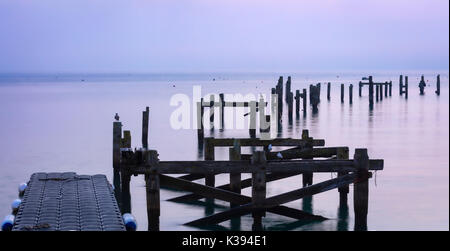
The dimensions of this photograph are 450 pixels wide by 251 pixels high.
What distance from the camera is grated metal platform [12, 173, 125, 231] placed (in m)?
12.0

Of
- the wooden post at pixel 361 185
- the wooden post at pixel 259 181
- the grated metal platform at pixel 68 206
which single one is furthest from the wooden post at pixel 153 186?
the wooden post at pixel 361 185

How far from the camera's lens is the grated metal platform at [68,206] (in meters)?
12.0

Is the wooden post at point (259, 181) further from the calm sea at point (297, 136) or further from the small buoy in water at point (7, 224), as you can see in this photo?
the small buoy in water at point (7, 224)

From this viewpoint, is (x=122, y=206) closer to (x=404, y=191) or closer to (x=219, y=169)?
(x=219, y=169)

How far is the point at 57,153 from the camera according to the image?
96.9 feet

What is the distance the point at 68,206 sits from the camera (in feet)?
44.1

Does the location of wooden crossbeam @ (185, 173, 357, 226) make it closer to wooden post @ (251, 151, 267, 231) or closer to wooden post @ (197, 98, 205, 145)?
wooden post @ (251, 151, 267, 231)

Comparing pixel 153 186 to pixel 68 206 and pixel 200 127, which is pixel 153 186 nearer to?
pixel 68 206

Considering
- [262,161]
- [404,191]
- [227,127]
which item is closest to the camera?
[262,161]

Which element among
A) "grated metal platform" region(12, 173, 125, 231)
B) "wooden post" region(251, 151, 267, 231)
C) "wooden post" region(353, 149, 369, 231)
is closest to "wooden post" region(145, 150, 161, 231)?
"grated metal platform" region(12, 173, 125, 231)

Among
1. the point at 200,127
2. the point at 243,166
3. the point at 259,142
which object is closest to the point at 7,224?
the point at 243,166

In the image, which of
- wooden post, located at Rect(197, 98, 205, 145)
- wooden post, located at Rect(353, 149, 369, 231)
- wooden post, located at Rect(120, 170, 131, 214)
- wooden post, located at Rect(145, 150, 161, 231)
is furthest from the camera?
wooden post, located at Rect(197, 98, 205, 145)
